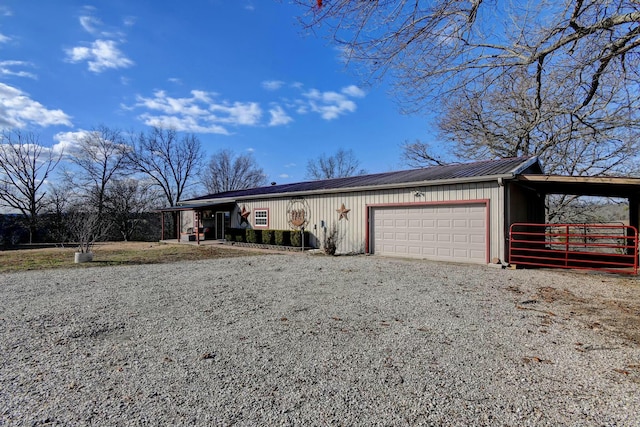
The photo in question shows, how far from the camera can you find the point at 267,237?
51.7ft

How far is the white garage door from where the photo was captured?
389 inches

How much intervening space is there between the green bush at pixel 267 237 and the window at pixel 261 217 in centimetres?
98

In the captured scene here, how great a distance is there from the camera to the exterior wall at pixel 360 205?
9492 mm

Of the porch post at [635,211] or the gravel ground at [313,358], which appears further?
the porch post at [635,211]

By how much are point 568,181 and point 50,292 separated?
37.8 ft

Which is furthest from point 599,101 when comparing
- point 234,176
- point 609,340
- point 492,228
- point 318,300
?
point 234,176

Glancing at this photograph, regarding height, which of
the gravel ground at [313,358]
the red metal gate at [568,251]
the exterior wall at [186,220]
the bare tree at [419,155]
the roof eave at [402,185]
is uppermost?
the bare tree at [419,155]

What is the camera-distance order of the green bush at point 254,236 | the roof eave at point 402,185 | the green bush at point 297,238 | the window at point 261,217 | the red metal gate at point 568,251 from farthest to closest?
the window at point 261,217 < the green bush at point 254,236 < the green bush at point 297,238 < the roof eave at point 402,185 < the red metal gate at point 568,251

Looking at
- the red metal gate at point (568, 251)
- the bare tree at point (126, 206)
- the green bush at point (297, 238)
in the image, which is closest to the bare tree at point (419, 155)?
the red metal gate at point (568, 251)

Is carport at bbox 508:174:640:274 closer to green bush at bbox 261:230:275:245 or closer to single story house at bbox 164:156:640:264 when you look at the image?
single story house at bbox 164:156:640:264

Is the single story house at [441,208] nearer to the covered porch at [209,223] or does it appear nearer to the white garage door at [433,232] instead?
the white garage door at [433,232]

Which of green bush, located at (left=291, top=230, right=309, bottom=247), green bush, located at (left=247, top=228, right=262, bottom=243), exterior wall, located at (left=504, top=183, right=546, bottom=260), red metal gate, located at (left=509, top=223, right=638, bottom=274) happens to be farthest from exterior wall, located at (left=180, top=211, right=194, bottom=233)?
red metal gate, located at (left=509, top=223, right=638, bottom=274)

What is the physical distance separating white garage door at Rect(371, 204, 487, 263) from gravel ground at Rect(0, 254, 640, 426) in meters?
3.63

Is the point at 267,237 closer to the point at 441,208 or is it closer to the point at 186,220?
the point at 441,208
